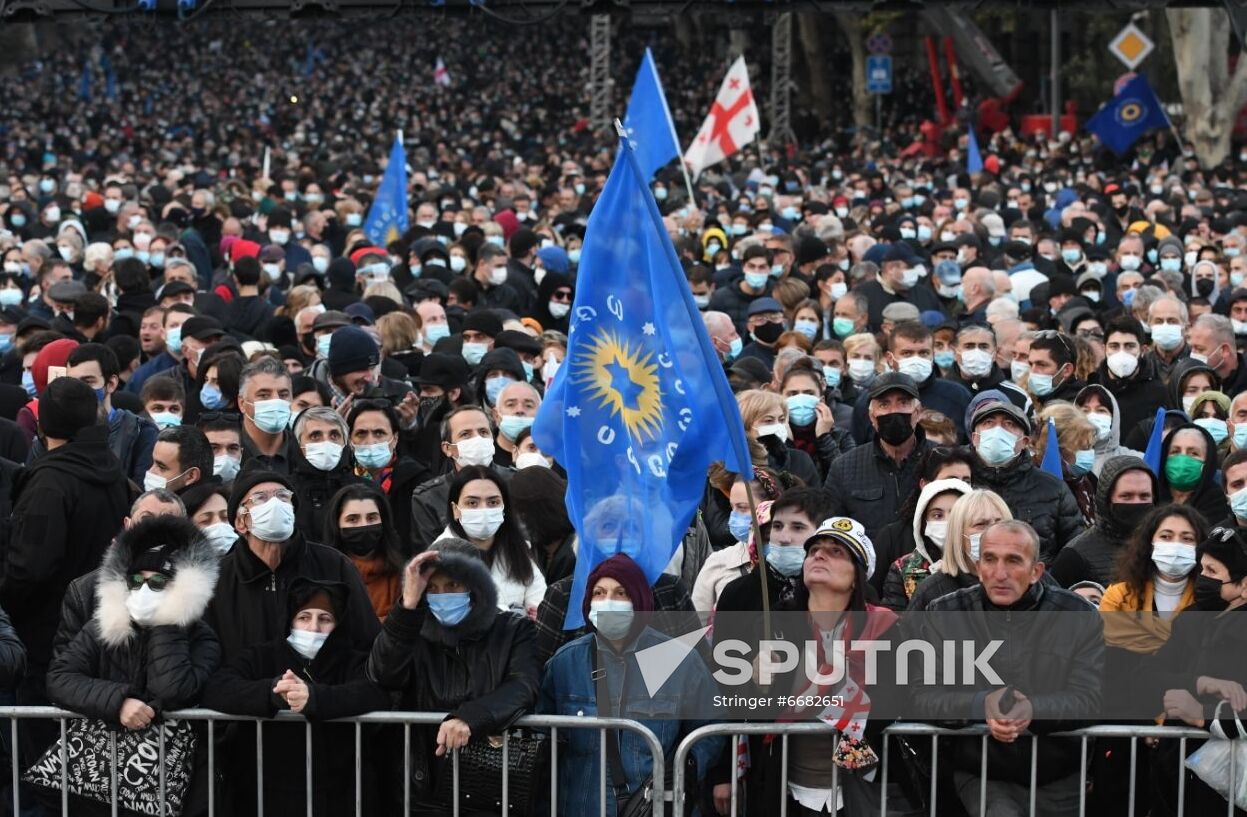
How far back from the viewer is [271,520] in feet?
22.0

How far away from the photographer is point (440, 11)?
19.2 metres

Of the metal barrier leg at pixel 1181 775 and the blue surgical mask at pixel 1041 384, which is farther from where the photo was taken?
the blue surgical mask at pixel 1041 384

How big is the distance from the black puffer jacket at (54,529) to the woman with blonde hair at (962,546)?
9.49 ft

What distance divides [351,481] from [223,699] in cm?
235

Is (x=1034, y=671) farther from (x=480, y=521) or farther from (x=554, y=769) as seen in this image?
(x=480, y=521)

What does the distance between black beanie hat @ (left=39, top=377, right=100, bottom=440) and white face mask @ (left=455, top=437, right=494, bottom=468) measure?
1.56 metres

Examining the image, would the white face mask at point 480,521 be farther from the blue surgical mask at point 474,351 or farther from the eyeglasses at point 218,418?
the blue surgical mask at point 474,351

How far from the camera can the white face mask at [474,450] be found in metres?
8.66

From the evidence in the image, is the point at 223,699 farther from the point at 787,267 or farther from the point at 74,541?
the point at 787,267

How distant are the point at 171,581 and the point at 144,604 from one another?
102 mm

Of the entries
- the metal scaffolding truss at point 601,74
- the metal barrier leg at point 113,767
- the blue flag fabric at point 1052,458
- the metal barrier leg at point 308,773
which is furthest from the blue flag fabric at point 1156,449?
the metal scaffolding truss at point 601,74

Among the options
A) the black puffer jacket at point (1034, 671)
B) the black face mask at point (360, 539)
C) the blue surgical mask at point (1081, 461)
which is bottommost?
the black puffer jacket at point (1034, 671)

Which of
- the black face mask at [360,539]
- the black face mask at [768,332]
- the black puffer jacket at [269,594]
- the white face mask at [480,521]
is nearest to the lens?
the black puffer jacket at [269,594]

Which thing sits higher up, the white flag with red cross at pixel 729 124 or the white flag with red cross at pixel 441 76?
the white flag with red cross at pixel 441 76
